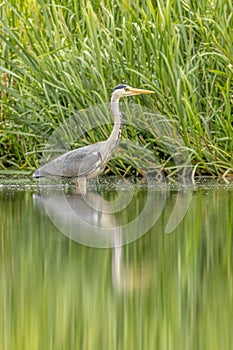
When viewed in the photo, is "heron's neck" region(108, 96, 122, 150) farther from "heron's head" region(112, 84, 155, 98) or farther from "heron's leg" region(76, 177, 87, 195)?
"heron's leg" region(76, 177, 87, 195)

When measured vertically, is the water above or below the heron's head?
below

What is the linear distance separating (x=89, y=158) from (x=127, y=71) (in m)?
1.02

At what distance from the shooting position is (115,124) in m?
9.14

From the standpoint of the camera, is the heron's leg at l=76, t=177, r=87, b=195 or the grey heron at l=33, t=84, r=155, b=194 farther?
the heron's leg at l=76, t=177, r=87, b=195

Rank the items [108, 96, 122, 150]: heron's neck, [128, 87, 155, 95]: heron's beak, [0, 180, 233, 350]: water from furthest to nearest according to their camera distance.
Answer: [108, 96, 122, 150]: heron's neck < [128, 87, 155, 95]: heron's beak < [0, 180, 233, 350]: water

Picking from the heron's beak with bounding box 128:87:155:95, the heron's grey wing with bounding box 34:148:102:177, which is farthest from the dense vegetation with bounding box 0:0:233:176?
the heron's grey wing with bounding box 34:148:102:177

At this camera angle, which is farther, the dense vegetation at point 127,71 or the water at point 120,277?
the dense vegetation at point 127,71

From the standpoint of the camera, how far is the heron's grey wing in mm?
8961

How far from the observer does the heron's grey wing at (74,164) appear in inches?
353

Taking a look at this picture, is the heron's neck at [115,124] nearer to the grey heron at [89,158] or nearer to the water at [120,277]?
the grey heron at [89,158]

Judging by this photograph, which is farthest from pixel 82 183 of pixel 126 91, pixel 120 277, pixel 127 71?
pixel 120 277

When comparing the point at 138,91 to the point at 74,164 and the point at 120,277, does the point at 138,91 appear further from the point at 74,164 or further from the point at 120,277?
the point at 120,277

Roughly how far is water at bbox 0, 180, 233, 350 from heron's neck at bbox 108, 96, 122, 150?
80 centimetres

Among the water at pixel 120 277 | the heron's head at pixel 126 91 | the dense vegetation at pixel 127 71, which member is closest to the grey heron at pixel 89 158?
the heron's head at pixel 126 91
